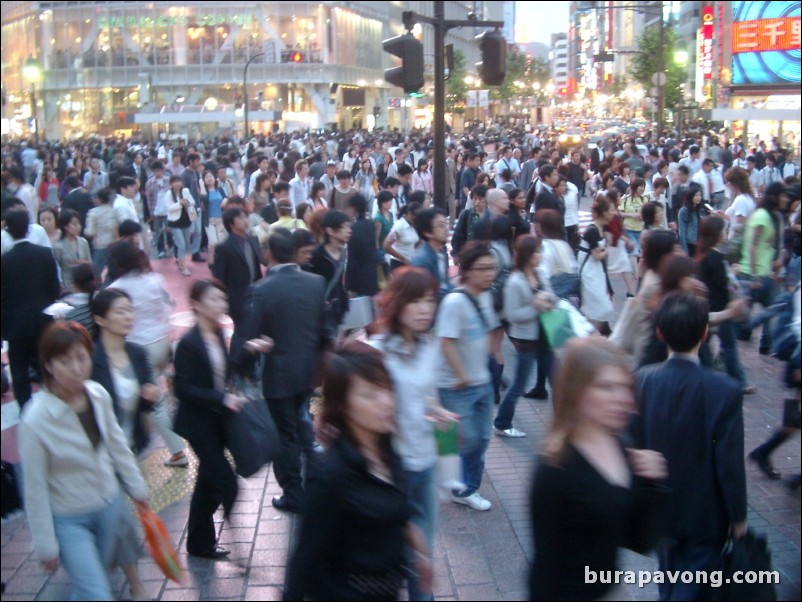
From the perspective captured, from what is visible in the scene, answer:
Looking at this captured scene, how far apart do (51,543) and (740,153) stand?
24.0 meters

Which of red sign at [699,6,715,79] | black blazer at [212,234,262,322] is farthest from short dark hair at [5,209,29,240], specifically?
red sign at [699,6,715,79]

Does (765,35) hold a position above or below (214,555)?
above

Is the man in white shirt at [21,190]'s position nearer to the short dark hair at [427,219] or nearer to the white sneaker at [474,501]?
the short dark hair at [427,219]

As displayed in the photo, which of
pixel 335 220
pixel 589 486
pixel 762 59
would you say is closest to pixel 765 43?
pixel 762 59

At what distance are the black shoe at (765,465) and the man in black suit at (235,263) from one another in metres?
4.13

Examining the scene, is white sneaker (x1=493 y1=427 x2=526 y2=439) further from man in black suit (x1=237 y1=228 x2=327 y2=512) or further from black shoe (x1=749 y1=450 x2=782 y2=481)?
man in black suit (x1=237 y1=228 x2=327 y2=512)

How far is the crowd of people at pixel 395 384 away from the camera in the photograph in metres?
2.99

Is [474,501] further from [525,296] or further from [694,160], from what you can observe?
[694,160]

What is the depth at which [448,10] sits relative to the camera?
10256 cm

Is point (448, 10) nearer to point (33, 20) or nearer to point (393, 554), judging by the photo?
point (33, 20)

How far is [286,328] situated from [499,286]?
2.59 m

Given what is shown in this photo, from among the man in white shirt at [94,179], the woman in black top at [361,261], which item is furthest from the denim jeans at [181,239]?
the woman in black top at [361,261]

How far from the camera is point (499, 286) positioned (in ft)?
25.4

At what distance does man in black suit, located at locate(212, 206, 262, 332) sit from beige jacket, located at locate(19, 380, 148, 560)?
3.91m
